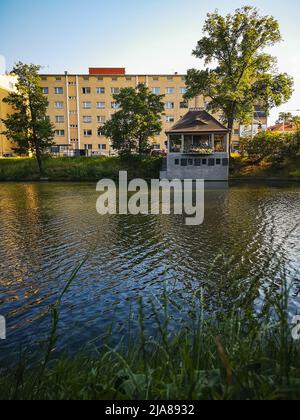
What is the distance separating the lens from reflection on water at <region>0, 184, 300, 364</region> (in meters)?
8.23

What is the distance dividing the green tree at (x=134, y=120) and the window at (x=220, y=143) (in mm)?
9017

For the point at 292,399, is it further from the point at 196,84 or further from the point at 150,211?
the point at 196,84

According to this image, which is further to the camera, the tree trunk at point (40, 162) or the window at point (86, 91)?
the window at point (86, 91)

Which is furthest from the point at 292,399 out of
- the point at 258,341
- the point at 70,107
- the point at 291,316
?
the point at 70,107

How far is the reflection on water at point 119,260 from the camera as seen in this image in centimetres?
823

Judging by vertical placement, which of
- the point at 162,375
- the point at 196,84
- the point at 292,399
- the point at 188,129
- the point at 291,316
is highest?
the point at 196,84

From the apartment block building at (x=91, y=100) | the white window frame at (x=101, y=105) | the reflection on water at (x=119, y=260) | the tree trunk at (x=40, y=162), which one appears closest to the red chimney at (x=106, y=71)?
the apartment block building at (x=91, y=100)

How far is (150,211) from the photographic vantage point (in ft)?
77.8

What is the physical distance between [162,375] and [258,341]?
1.48 m

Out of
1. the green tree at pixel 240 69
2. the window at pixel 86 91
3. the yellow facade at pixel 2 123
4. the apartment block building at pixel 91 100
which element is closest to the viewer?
the green tree at pixel 240 69

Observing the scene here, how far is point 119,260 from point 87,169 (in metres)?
41.8

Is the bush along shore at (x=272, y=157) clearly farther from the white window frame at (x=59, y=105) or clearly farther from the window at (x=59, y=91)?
the window at (x=59, y=91)

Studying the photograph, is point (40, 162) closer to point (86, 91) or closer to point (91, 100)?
point (91, 100)

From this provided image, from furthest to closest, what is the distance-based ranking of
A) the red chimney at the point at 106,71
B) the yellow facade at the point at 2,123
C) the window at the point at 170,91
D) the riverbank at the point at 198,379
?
1. the red chimney at the point at 106,71
2. the window at the point at 170,91
3. the yellow facade at the point at 2,123
4. the riverbank at the point at 198,379
